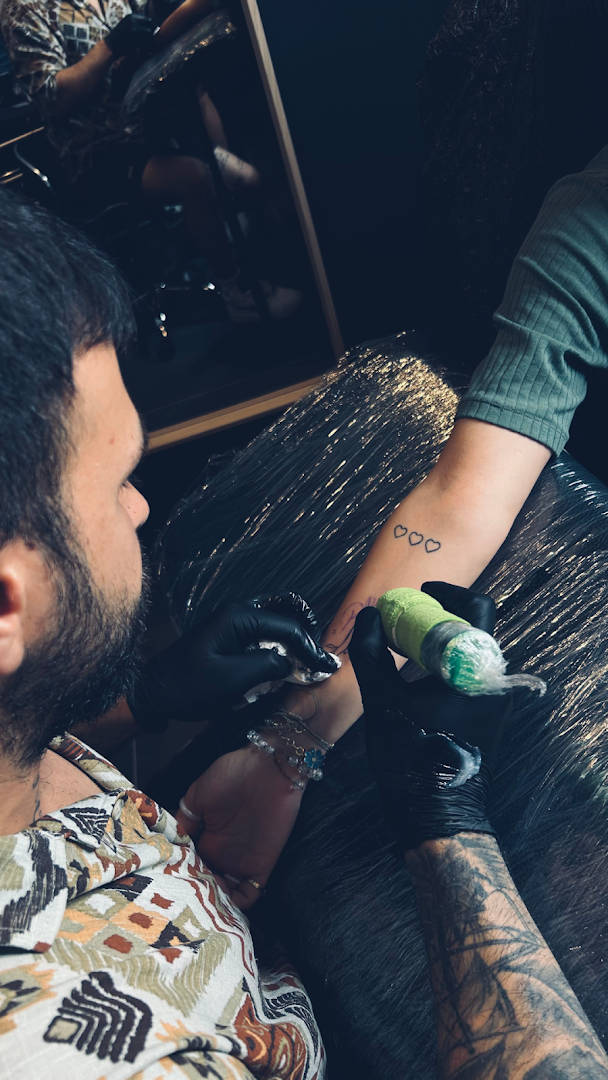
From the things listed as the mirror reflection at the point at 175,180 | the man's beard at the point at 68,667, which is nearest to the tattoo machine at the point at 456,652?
the man's beard at the point at 68,667

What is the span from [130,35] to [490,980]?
202 centimetres

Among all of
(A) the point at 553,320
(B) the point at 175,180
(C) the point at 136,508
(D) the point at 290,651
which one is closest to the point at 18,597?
(C) the point at 136,508

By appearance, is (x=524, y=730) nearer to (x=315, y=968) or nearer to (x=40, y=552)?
(x=315, y=968)

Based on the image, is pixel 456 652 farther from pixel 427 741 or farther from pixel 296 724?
pixel 296 724

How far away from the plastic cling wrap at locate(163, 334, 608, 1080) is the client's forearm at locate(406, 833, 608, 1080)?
0.22 feet

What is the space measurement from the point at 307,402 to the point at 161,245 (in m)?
0.98

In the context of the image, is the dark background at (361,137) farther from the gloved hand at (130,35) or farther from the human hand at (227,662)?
the human hand at (227,662)

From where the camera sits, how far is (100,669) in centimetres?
73

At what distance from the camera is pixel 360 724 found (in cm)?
100

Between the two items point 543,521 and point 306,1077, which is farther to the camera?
point 543,521

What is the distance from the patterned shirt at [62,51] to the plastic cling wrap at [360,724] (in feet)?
3.40

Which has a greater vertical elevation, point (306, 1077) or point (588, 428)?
point (588, 428)

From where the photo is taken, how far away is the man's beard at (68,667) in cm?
66

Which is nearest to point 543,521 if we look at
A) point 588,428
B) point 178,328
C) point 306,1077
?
point 588,428
